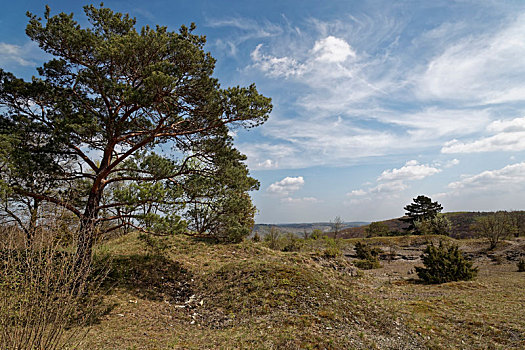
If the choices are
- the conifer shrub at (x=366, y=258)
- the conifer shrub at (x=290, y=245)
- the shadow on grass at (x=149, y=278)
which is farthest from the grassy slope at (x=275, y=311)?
the conifer shrub at (x=366, y=258)

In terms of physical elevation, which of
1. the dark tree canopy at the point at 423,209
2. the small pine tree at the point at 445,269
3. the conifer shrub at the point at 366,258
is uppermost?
the dark tree canopy at the point at 423,209

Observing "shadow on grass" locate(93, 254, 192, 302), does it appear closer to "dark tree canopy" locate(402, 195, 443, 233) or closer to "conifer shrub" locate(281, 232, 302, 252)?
"conifer shrub" locate(281, 232, 302, 252)

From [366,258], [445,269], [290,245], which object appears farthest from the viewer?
[366,258]

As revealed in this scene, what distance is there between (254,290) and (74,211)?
612cm

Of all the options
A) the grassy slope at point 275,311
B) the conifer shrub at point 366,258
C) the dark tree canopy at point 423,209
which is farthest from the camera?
the dark tree canopy at point 423,209

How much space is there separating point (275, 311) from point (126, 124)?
26.2 feet

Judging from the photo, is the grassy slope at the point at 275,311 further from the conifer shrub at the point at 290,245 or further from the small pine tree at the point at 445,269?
the conifer shrub at the point at 290,245

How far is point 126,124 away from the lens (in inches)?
367

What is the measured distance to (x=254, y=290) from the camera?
8102 mm

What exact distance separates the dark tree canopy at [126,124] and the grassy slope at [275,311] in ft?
6.82

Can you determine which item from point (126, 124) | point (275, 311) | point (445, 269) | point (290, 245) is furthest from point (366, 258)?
point (126, 124)

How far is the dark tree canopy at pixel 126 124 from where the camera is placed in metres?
7.62

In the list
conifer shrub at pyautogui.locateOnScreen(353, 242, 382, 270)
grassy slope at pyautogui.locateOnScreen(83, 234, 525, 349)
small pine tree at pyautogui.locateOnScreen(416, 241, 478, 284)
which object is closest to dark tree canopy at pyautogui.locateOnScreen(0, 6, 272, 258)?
grassy slope at pyautogui.locateOnScreen(83, 234, 525, 349)

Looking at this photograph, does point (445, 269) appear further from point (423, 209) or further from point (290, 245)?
point (423, 209)
